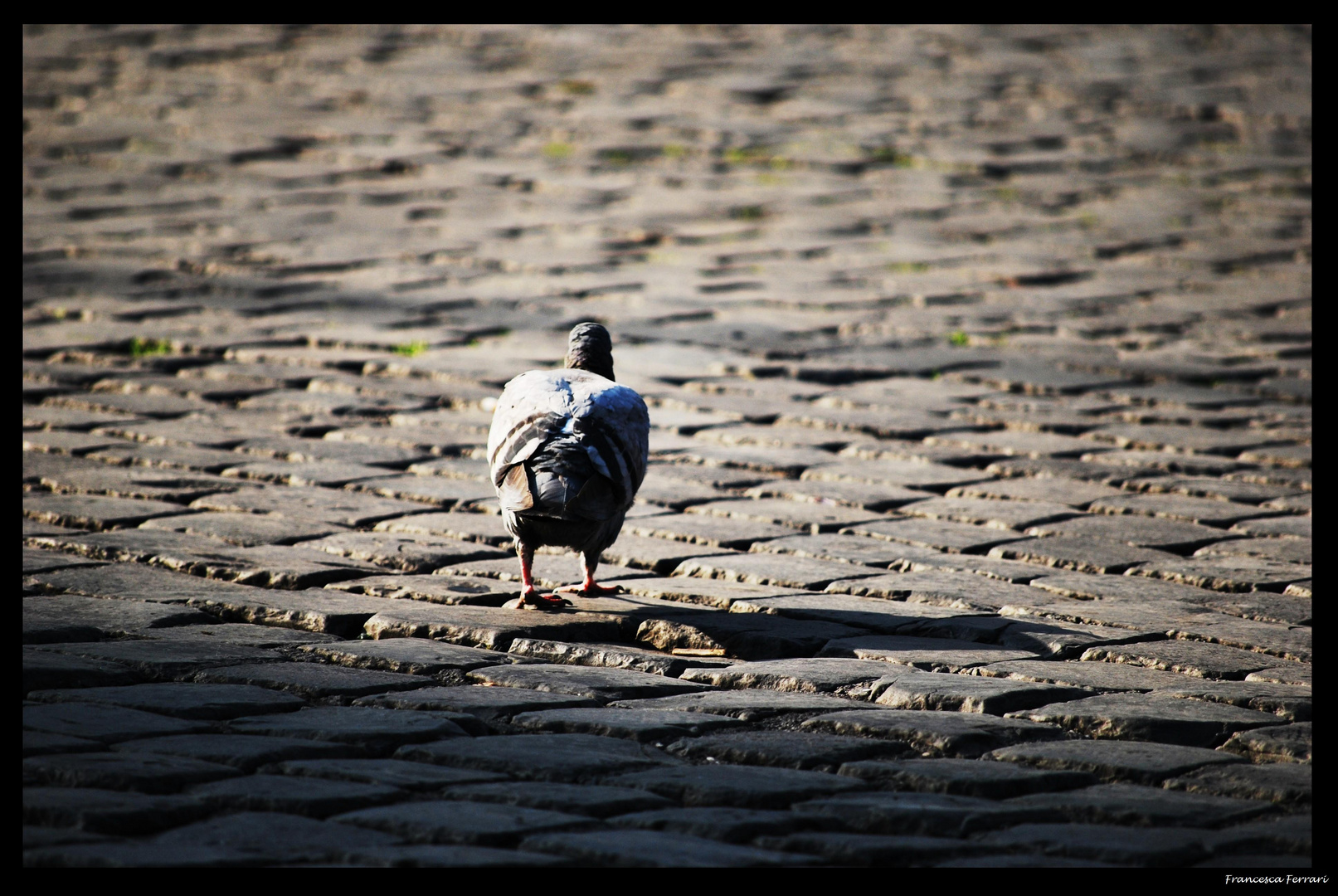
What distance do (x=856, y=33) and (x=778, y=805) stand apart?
15225mm

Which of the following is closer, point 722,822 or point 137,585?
point 722,822

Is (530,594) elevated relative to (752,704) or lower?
elevated

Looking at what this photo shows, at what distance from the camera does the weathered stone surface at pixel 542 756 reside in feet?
10.9

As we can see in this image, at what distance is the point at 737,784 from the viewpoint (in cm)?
325

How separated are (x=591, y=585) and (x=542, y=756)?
4.99 feet

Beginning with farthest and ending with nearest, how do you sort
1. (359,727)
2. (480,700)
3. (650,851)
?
1. (480,700)
2. (359,727)
3. (650,851)

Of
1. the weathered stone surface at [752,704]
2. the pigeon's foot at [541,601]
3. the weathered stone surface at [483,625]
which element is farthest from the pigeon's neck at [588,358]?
the weathered stone surface at [752,704]

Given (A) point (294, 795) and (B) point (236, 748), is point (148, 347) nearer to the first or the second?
(B) point (236, 748)

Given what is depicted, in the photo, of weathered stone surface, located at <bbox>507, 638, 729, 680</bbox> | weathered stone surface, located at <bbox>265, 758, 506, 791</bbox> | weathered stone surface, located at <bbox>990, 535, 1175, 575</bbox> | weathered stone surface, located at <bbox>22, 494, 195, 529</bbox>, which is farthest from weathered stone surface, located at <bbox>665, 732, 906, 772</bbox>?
weathered stone surface, located at <bbox>22, 494, 195, 529</bbox>

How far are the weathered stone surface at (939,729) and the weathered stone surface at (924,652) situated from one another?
373mm

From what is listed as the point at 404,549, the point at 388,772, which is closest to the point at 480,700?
the point at 388,772

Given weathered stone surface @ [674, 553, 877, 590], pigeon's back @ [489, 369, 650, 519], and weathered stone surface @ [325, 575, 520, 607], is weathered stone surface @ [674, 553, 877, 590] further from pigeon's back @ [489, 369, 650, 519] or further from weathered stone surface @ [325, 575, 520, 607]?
weathered stone surface @ [325, 575, 520, 607]

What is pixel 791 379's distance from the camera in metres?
7.66

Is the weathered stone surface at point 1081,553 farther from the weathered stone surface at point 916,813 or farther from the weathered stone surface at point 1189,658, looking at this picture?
the weathered stone surface at point 916,813
